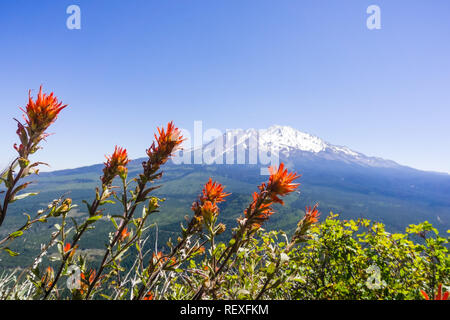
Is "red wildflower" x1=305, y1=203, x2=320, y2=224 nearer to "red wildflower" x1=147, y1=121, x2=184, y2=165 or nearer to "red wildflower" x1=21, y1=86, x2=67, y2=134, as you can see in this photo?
"red wildflower" x1=147, y1=121, x2=184, y2=165

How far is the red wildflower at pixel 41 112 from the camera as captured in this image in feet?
6.20

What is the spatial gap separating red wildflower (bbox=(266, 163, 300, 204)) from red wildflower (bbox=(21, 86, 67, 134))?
213cm

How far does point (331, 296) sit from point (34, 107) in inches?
198

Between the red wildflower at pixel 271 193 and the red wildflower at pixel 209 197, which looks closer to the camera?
the red wildflower at pixel 271 193

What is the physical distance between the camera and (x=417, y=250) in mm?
3473

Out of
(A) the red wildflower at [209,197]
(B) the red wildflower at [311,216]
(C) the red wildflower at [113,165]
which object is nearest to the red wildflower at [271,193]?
(A) the red wildflower at [209,197]

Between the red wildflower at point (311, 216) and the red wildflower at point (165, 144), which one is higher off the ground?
the red wildflower at point (165, 144)

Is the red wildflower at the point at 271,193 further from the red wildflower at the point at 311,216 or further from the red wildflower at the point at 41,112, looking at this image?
the red wildflower at the point at 41,112

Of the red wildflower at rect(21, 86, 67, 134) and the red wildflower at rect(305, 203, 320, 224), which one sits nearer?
the red wildflower at rect(21, 86, 67, 134)

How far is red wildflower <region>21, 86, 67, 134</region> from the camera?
6.20 ft

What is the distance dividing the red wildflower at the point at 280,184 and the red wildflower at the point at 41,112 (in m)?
2.13

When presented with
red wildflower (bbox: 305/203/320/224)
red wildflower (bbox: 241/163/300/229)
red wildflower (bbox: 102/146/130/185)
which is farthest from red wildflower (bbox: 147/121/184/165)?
red wildflower (bbox: 305/203/320/224)
